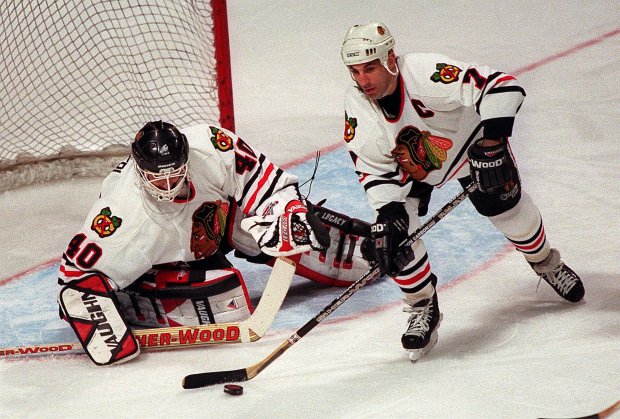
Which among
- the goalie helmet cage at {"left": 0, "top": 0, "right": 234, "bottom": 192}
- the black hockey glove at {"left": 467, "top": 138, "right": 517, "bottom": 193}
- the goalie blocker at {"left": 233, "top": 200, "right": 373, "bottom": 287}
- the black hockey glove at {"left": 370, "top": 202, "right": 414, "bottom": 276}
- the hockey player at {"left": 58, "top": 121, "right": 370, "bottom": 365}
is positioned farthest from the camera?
the goalie helmet cage at {"left": 0, "top": 0, "right": 234, "bottom": 192}

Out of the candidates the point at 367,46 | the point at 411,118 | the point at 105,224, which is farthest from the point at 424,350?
the point at 105,224

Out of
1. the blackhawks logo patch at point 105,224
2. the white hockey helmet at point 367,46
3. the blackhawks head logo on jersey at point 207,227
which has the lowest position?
the blackhawks head logo on jersey at point 207,227

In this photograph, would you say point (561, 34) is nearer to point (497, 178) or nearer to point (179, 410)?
point (497, 178)

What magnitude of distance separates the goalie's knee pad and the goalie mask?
33cm

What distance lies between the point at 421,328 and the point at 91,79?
237cm

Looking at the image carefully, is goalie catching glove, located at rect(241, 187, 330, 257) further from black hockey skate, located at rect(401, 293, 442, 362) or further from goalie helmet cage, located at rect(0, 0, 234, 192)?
goalie helmet cage, located at rect(0, 0, 234, 192)

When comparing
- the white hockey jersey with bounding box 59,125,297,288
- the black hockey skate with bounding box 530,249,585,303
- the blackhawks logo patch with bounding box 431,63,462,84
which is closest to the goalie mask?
the white hockey jersey with bounding box 59,125,297,288

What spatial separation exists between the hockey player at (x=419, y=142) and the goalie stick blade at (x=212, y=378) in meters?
0.49

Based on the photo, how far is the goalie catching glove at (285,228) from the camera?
129 inches

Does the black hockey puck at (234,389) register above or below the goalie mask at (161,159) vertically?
below

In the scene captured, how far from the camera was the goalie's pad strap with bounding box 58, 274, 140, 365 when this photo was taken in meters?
3.24

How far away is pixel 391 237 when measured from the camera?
3.00m

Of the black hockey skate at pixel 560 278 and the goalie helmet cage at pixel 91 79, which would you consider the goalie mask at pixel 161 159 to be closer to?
the black hockey skate at pixel 560 278

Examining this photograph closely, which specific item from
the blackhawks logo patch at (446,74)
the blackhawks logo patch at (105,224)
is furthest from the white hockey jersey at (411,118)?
the blackhawks logo patch at (105,224)
